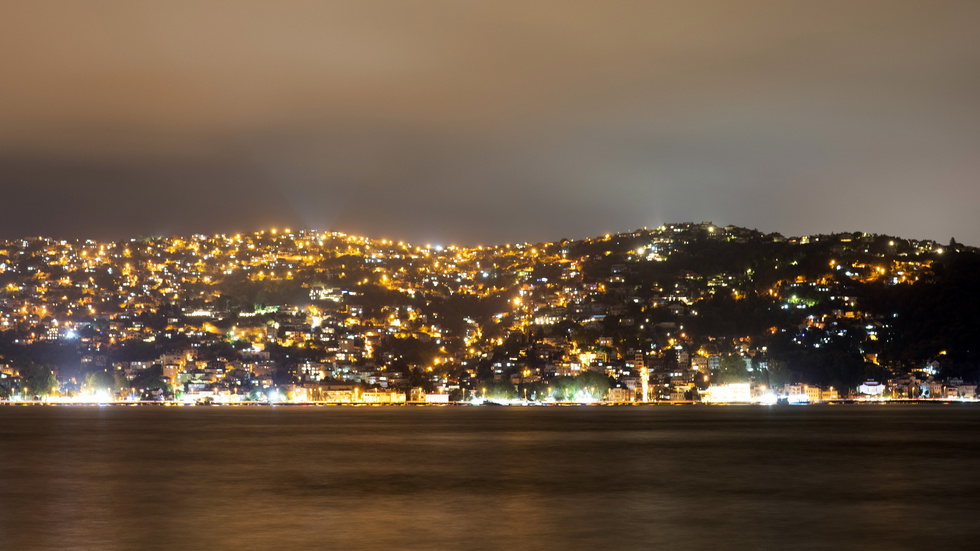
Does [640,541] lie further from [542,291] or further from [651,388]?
[542,291]

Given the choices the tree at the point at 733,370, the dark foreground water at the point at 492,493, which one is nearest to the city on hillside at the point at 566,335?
the tree at the point at 733,370

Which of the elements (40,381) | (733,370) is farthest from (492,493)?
(40,381)

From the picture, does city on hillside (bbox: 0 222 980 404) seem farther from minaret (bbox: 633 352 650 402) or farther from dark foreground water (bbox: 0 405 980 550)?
dark foreground water (bbox: 0 405 980 550)

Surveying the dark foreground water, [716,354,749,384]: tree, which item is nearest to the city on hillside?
[716,354,749,384]: tree

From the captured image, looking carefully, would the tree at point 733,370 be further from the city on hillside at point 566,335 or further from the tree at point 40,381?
the tree at point 40,381

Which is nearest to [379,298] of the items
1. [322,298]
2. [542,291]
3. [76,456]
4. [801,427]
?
[322,298]
